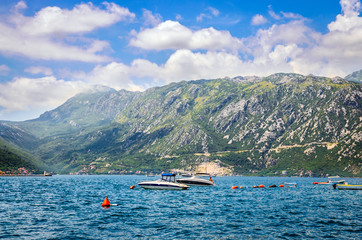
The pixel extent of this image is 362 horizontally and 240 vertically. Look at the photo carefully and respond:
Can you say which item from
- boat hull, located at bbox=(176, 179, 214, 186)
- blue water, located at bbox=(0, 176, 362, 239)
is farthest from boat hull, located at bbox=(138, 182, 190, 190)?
blue water, located at bbox=(0, 176, 362, 239)

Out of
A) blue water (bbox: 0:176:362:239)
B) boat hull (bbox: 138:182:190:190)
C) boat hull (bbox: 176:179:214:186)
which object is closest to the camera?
blue water (bbox: 0:176:362:239)

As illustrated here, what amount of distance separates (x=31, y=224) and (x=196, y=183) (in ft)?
326

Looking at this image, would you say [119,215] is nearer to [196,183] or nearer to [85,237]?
[85,237]

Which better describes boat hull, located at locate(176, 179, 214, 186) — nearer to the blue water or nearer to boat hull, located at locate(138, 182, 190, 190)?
boat hull, located at locate(138, 182, 190, 190)

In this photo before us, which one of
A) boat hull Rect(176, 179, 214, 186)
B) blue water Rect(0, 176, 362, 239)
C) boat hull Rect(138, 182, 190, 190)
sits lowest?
boat hull Rect(176, 179, 214, 186)

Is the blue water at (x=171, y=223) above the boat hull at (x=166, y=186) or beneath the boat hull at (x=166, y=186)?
above

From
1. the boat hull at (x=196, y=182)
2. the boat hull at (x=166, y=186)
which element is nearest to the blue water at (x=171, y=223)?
the boat hull at (x=166, y=186)

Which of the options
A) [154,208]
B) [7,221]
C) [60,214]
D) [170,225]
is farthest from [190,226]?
[7,221]

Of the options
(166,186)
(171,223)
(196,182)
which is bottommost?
(196,182)

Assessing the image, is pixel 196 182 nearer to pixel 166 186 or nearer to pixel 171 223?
pixel 166 186

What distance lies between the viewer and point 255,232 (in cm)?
4191

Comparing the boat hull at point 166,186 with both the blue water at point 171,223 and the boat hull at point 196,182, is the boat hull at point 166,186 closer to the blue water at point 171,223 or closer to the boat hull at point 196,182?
the boat hull at point 196,182

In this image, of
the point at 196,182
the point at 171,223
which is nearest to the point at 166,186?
the point at 196,182

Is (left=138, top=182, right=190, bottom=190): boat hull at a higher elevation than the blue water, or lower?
lower
